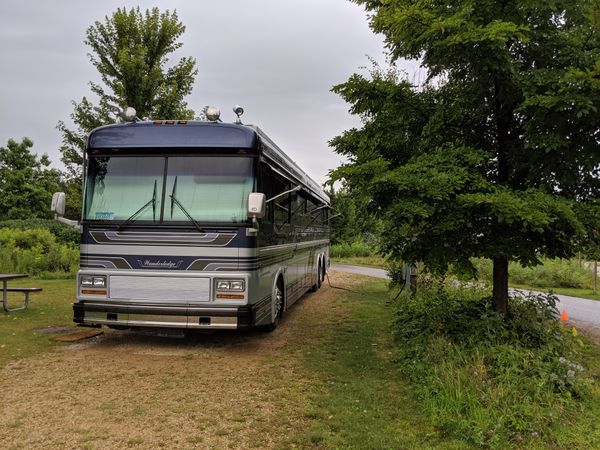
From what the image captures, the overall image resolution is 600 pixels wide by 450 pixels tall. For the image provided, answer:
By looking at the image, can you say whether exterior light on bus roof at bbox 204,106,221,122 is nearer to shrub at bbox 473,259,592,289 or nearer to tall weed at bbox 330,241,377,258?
shrub at bbox 473,259,592,289

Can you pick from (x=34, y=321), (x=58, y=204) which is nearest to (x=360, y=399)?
(x=58, y=204)

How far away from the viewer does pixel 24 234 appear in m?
19.1

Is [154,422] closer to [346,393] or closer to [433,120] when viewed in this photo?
[346,393]

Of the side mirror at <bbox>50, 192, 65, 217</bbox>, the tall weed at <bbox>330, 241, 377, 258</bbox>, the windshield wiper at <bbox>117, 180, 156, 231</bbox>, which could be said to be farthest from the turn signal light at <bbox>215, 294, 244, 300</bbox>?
the tall weed at <bbox>330, 241, 377, 258</bbox>

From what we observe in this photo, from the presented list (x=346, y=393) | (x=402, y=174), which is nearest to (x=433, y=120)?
(x=402, y=174)

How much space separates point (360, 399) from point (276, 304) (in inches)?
127

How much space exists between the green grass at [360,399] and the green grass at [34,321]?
3.84 m

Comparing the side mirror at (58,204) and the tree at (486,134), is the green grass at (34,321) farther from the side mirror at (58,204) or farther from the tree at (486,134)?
the tree at (486,134)

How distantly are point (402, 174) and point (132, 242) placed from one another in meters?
3.54

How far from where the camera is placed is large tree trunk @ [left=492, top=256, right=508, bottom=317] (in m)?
6.27

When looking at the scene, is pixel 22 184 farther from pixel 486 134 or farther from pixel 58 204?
pixel 486 134

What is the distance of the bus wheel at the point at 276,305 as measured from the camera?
7.61 meters

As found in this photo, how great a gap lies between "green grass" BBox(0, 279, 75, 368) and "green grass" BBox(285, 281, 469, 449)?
3.84 metres

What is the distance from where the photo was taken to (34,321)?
868cm
